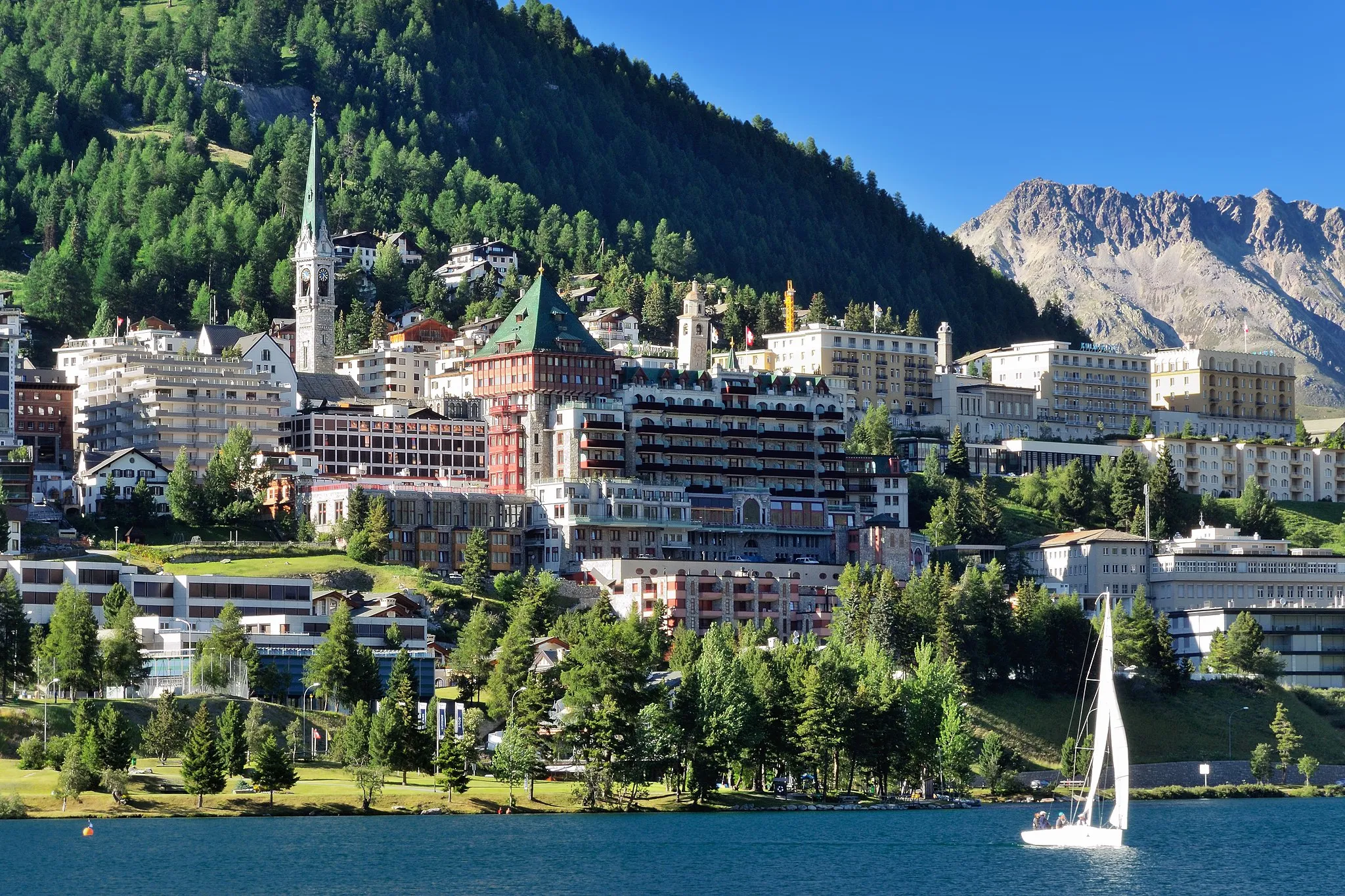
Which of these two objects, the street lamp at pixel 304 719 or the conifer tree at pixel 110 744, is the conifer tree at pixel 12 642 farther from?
the conifer tree at pixel 110 744

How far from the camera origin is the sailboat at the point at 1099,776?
124 metres

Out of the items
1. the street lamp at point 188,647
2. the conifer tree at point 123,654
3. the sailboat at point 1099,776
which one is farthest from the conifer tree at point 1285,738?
the conifer tree at point 123,654

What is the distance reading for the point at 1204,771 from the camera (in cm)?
17712

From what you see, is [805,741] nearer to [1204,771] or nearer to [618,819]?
[618,819]

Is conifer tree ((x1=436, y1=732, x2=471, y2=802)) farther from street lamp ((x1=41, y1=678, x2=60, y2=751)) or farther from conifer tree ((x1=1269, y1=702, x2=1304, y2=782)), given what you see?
conifer tree ((x1=1269, y1=702, x2=1304, y2=782))

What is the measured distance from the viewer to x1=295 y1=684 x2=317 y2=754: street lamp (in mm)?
154750

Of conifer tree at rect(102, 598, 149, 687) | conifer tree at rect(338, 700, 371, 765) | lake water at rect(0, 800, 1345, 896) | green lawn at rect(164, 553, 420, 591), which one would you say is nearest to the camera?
lake water at rect(0, 800, 1345, 896)

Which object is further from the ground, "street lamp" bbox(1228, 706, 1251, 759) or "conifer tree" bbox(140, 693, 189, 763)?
"conifer tree" bbox(140, 693, 189, 763)

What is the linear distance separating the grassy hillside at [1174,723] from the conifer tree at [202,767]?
66.2 m

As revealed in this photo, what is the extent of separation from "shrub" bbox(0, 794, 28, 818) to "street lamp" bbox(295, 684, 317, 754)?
898 inches

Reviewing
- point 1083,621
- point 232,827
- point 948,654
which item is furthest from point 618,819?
point 1083,621

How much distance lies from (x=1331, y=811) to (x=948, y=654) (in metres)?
33.6

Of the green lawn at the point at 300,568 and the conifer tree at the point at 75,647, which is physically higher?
the green lawn at the point at 300,568

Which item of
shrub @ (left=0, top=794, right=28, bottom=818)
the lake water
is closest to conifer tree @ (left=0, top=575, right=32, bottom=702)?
shrub @ (left=0, top=794, right=28, bottom=818)
